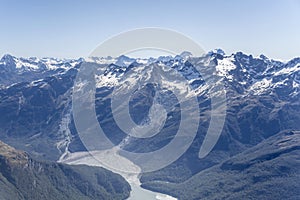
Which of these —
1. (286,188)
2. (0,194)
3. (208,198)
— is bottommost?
(0,194)

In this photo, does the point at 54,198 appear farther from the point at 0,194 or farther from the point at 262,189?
the point at 262,189

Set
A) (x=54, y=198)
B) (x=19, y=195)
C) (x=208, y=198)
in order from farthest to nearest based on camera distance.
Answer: (x=208, y=198)
(x=54, y=198)
(x=19, y=195)

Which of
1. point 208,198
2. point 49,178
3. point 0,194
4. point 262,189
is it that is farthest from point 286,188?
point 0,194

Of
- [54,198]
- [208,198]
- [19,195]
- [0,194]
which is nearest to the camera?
[0,194]

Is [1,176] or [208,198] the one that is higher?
[208,198]

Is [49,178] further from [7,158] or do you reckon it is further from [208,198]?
[208,198]

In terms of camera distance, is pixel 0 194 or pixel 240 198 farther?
pixel 240 198

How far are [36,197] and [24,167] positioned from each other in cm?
1698

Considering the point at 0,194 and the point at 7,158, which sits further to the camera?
the point at 7,158

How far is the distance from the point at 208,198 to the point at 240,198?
14.0 m

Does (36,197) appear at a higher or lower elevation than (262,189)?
lower

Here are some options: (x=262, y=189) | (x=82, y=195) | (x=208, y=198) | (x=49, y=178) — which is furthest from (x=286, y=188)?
(x=49, y=178)

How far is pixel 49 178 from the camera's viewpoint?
198750 mm

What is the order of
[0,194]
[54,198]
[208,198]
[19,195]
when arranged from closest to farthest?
[0,194] < [19,195] < [54,198] < [208,198]
